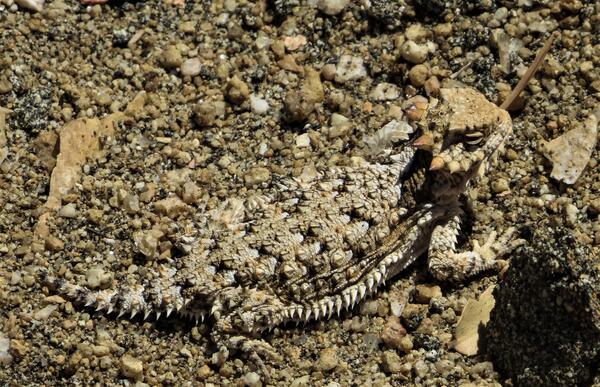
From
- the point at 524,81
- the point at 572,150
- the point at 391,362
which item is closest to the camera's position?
the point at 391,362

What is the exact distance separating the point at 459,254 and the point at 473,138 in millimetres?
751

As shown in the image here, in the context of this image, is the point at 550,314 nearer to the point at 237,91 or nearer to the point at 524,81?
the point at 524,81

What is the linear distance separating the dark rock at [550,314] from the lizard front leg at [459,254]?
17.2 inches

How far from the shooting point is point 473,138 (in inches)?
234

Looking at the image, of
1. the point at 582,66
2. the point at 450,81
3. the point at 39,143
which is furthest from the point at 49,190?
the point at 582,66

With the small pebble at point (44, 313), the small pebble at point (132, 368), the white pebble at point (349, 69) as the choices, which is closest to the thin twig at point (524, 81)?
the white pebble at point (349, 69)

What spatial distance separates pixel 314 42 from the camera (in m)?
7.25

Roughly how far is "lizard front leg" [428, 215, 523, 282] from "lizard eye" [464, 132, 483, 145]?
1.85 feet

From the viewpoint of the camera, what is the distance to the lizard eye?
5.92m

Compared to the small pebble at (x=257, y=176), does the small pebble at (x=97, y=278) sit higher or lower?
lower

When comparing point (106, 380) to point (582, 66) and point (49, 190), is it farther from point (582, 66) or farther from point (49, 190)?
point (582, 66)

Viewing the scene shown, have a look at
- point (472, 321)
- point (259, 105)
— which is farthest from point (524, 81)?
point (259, 105)

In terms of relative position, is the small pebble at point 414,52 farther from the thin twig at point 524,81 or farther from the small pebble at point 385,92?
the thin twig at point 524,81

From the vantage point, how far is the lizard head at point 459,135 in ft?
19.4
